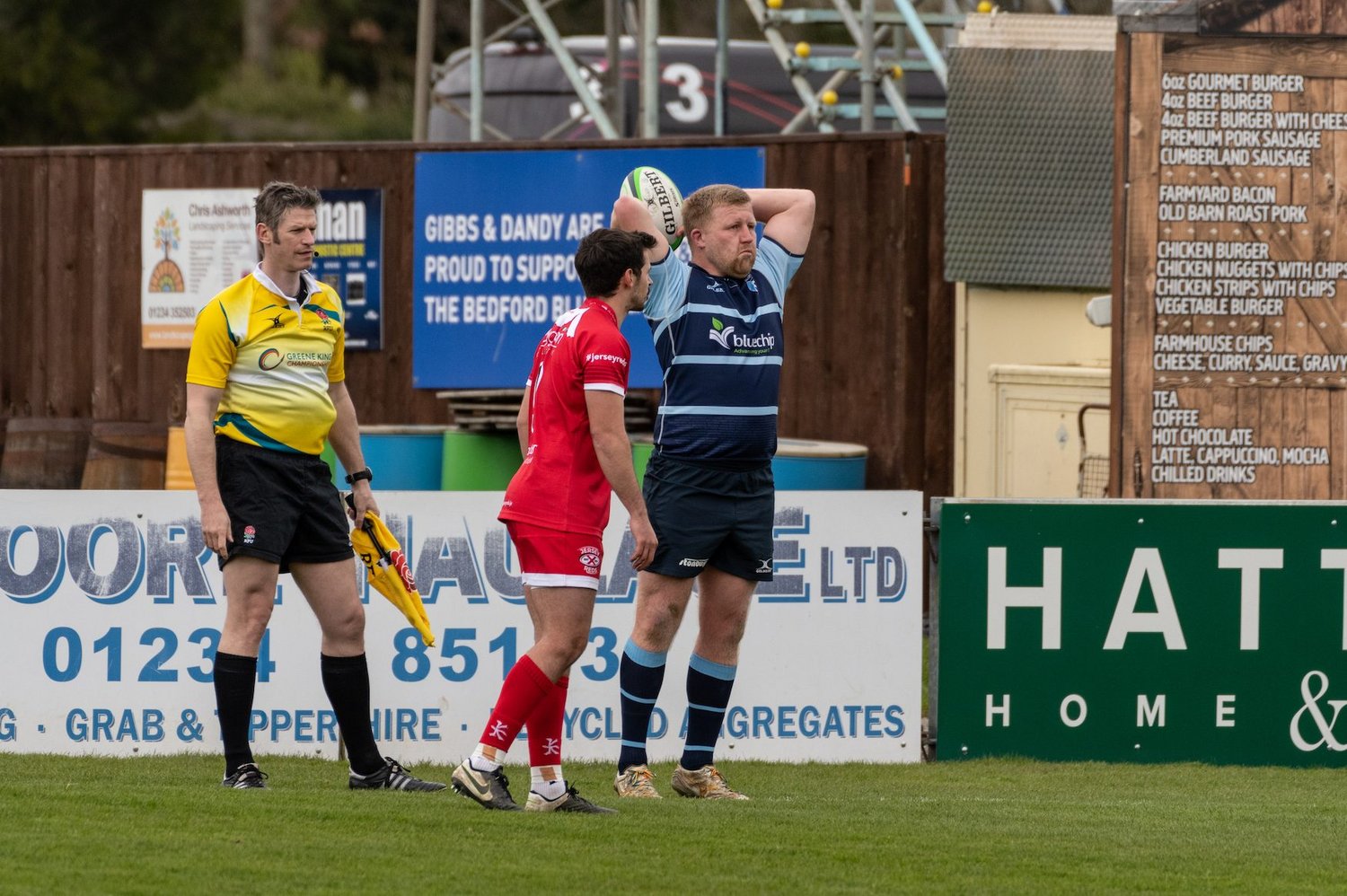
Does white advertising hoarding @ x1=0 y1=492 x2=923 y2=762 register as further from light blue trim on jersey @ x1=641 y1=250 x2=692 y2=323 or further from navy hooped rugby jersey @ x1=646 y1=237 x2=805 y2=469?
light blue trim on jersey @ x1=641 y1=250 x2=692 y2=323

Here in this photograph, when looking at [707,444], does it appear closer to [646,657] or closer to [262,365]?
[646,657]

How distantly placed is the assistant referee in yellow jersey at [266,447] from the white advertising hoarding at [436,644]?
5.20 ft

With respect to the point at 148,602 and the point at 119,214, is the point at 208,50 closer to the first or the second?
the point at 119,214

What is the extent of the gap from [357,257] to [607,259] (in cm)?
837

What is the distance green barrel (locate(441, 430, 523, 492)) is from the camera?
42.0ft

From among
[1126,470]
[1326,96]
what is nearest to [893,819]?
[1126,470]

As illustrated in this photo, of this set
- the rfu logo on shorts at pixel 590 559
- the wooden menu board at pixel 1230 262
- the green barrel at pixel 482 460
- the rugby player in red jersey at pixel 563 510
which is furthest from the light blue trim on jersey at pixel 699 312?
the green barrel at pixel 482 460

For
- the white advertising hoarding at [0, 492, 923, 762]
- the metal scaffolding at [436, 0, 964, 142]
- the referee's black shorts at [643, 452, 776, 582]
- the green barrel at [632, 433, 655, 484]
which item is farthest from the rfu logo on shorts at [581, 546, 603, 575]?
the metal scaffolding at [436, 0, 964, 142]

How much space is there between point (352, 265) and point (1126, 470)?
6.27 metres

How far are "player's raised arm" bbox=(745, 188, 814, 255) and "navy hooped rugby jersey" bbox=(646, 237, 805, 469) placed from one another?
0.42 meters

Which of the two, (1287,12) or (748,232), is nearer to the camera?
(748,232)

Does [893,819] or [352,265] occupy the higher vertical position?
[352,265]

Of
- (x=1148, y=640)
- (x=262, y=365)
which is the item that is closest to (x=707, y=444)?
(x=262, y=365)

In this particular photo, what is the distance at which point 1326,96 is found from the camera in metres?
10.5
